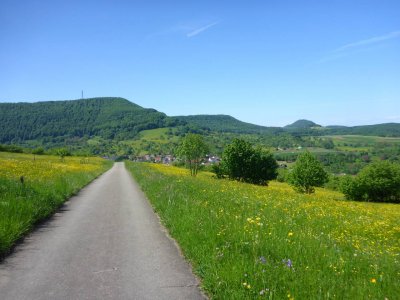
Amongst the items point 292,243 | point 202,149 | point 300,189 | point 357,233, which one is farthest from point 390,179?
point 292,243

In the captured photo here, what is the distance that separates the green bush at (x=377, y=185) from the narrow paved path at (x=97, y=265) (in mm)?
63554

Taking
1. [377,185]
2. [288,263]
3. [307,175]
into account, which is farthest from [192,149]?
[288,263]

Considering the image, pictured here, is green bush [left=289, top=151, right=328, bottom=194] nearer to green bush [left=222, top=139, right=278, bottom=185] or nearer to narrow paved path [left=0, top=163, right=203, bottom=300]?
green bush [left=222, top=139, right=278, bottom=185]

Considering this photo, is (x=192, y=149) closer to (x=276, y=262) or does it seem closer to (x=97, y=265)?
(x=97, y=265)

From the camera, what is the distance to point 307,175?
54.6m

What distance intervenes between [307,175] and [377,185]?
1970 cm

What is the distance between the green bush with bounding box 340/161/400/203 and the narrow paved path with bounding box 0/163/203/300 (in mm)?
63554

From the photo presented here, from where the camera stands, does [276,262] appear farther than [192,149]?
No

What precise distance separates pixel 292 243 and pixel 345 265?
1.34 m

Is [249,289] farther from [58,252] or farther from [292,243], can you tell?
[58,252]

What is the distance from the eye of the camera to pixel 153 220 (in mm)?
12531

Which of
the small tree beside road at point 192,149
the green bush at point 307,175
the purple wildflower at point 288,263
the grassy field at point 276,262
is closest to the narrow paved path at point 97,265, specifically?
the grassy field at point 276,262

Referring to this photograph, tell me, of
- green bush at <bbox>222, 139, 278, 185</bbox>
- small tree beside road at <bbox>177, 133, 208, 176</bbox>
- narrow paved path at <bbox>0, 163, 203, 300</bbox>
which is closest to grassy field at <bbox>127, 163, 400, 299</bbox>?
narrow paved path at <bbox>0, 163, 203, 300</bbox>

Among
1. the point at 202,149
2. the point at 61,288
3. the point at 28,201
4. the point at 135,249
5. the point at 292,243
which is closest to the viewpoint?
the point at 61,288
